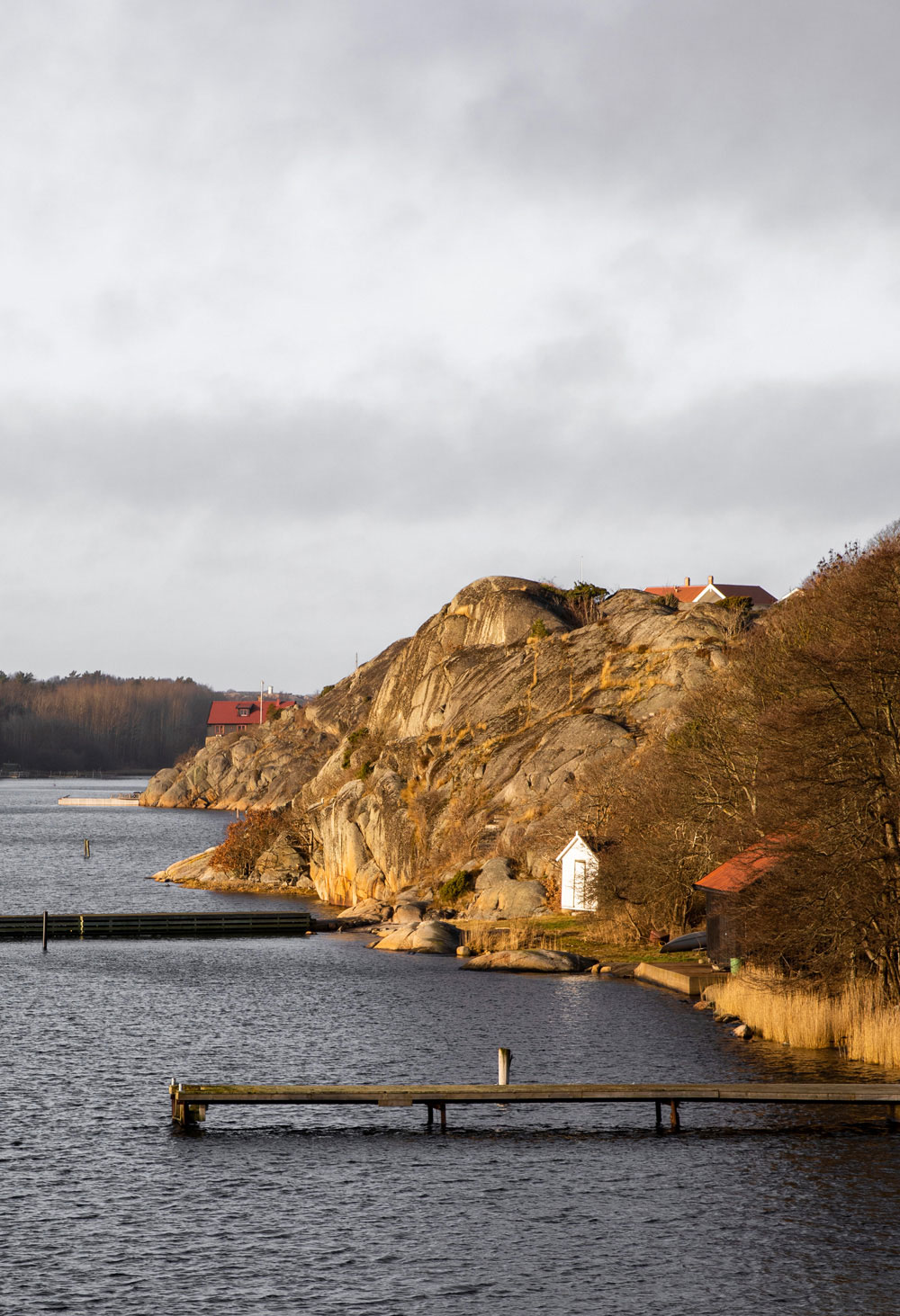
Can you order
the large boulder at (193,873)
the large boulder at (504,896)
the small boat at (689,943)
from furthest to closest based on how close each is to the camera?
the large boulder at (193,873), the large boulder at (504,896), the small boat at (689,943)

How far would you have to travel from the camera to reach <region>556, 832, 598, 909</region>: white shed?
229 ft

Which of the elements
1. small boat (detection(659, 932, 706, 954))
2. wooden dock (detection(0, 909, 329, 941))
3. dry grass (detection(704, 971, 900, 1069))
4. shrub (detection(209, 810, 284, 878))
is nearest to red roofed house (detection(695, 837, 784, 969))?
dry grass (detection(704, 971, 900, 1069))

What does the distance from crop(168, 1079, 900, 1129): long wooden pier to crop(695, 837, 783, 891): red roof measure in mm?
9212

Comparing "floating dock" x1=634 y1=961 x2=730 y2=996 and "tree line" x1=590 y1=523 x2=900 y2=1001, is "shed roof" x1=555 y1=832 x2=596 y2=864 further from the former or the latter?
"tree line" x1=590 y1=523 x2=900 y2=1001

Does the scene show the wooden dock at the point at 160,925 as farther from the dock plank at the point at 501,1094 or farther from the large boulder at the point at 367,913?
the dock plank at the point at 501,1094

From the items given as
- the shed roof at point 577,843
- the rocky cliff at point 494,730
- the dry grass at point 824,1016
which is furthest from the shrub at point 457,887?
the dry grass at point 824,1016

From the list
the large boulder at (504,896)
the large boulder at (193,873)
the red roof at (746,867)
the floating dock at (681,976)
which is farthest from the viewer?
the large boulder at (193,873)

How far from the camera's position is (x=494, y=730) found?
3878 inches

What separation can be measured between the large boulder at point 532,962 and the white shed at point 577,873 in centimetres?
830

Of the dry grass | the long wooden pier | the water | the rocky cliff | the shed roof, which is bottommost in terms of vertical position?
the water

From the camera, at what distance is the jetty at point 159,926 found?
75812 mm

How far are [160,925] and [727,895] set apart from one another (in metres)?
41.7

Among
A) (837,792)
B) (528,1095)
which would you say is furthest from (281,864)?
(528,1095)

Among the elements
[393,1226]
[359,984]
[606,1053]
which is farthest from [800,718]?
[359,984]
